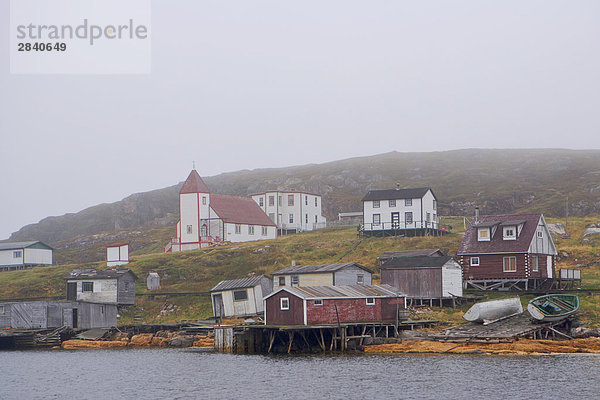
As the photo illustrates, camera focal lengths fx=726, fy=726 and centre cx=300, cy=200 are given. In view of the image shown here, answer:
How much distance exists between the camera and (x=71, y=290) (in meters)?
79.0

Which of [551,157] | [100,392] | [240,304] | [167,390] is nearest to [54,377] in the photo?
[100,392]

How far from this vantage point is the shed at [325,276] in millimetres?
66438

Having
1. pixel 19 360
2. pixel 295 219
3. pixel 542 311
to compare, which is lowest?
pixel 19 360

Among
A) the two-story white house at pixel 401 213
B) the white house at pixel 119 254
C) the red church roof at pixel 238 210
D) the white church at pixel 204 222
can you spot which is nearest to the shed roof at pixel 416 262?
the two-story white house at pixel 401 213

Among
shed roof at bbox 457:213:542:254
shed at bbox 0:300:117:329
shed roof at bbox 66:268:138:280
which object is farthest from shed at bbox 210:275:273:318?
shed roof at bbox 457:213:542:254

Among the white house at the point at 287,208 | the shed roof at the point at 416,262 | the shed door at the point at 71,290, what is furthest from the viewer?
the white house at the point at 287,208

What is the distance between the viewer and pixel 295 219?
399 feet

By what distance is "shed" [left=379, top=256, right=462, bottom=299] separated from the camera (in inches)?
2591

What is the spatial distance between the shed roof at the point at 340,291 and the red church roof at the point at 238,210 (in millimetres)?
48534

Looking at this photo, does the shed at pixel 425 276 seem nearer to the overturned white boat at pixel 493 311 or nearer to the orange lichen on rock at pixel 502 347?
the overturned white boat at pixel 493 311

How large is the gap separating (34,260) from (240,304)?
53598mm

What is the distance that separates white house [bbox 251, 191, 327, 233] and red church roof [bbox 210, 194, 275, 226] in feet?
8.17

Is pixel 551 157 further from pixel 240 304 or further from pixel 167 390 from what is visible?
pixel 167 390

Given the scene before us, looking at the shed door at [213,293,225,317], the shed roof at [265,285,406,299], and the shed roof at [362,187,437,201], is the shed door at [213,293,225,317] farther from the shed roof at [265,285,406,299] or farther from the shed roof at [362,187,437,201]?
the shed roof at [362,187,437,201]
